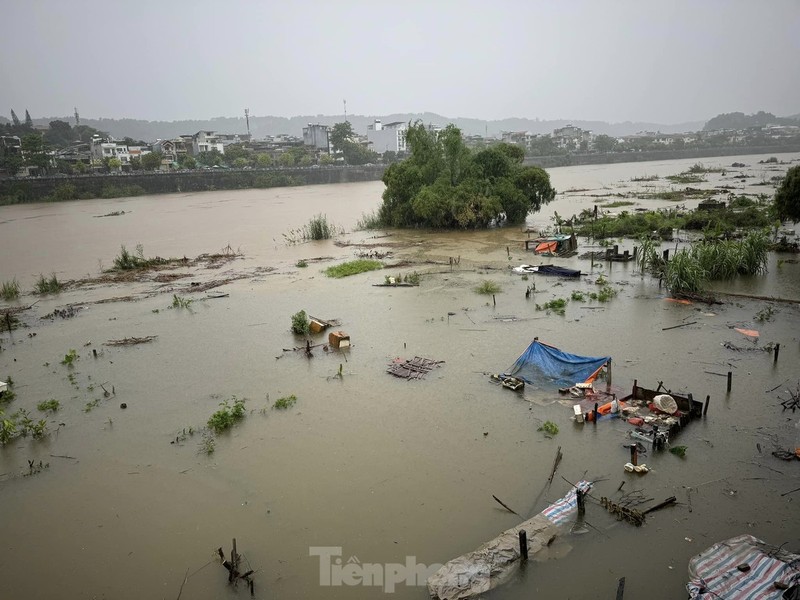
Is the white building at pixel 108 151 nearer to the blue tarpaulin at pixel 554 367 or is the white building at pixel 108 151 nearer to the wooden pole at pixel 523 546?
the blue tarpaulin at pixel 554 367

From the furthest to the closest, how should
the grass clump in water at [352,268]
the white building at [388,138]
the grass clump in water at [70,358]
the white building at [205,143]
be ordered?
1. the white building at [388,138]
2. the white building at [205,143]
3. the grass clump in water at [352,268]
4. the grass clump in water at [70,358]

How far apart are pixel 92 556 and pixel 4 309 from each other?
13.9m

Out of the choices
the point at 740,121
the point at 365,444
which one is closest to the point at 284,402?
the point at 365,444

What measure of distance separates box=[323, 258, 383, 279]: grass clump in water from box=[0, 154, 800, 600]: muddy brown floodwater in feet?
9.21

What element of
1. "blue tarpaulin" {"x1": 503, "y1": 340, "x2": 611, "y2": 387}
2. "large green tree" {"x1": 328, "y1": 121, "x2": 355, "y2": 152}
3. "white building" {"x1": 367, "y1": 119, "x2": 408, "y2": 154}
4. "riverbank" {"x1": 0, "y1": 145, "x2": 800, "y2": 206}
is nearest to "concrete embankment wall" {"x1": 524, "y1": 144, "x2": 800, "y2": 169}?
"riverbank" {"x1": 0, "y1": 145, "x2": 800, "y2": 206}

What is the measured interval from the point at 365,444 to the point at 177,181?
53.1 m

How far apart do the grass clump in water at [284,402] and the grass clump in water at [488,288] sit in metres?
8.01

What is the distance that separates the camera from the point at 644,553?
6.18 m

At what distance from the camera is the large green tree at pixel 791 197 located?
17984 millimetres

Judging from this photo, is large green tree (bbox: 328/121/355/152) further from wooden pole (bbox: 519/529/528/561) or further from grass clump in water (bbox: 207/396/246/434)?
wooden pole (bbox: 519/529/528/561)

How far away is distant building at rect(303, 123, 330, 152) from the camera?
277ft

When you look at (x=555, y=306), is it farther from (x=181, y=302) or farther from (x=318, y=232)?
(x=318, y=232)

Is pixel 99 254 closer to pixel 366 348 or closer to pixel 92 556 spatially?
pixel 366 348

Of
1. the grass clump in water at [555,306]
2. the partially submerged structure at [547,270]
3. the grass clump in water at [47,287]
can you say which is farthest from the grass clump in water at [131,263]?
the grass clump in water at [555,306]
